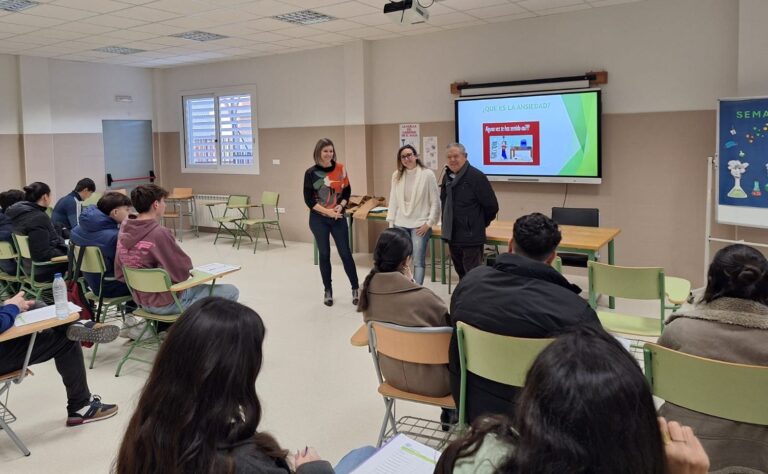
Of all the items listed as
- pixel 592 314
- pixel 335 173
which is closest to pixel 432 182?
pixel 335 173

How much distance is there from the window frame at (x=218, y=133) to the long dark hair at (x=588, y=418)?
9.08m

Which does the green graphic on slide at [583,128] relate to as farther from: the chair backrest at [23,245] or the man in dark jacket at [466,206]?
the chair backrest at [23,245]

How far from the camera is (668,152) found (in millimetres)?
5996

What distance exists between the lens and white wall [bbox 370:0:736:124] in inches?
222

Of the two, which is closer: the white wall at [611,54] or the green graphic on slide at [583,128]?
the white wall at [611,54]

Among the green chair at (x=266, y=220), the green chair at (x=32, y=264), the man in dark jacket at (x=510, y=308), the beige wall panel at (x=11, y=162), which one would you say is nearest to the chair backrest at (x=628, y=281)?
the man in dark jacket at (x=510, y=308)

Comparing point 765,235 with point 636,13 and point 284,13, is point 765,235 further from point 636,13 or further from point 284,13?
point 284,13

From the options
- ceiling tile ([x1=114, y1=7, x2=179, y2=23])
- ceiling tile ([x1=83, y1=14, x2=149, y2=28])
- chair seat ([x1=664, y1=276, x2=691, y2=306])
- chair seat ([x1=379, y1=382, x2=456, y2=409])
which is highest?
ceiling tile ([x1=83, y1=14, x2=149, y2=28])

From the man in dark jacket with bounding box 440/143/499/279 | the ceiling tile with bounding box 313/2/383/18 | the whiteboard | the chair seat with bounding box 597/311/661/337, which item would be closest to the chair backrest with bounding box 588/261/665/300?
the chair seat with bounding box 597/311/661/337

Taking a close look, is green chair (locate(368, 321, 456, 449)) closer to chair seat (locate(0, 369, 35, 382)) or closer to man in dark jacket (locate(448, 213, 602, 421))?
man in dark jacket (locate(448, 213, 602, 421))

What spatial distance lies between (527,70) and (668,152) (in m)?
1.78

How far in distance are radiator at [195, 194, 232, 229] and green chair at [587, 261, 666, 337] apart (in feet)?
24.5

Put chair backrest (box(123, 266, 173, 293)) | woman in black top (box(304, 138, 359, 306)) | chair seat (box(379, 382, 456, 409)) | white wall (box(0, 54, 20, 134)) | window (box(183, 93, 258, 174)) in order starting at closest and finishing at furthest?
chair seat (box(379, 382, 456, 409))
chair backrest (box(123, 266, 173, 293))
woman in black top (box(304, 138, 359, 306))
white wall (box(0, 54, 20, 134))
window (box(183, 93, 258, 174))

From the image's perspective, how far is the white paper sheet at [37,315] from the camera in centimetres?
297
